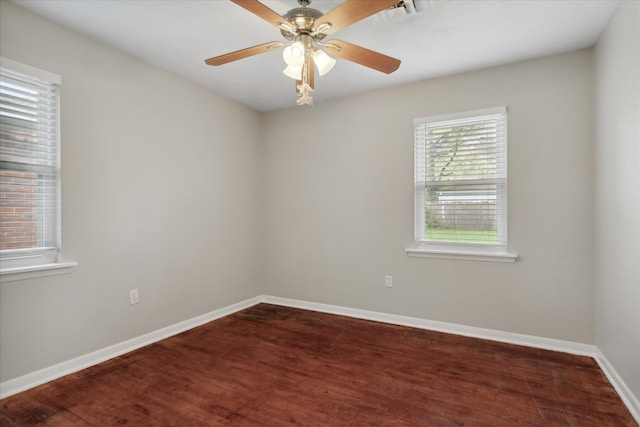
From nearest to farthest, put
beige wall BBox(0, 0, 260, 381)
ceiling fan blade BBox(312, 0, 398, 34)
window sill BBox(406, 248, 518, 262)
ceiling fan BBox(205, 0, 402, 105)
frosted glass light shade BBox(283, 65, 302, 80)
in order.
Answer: ceiling fan blade BBox(312, 0, 398, 34), ceiling fan BBox(205, 0, 402, 105), frosted glass light shade BBox(283, 65, 302, 80), beige wall BBox(0, 0, 260, 381), window sill BBox(406, 248, 518, 262)

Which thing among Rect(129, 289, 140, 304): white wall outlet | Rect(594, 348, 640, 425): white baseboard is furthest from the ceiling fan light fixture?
Rect(594, 348, 640, 425): white baseboard

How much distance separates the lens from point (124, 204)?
2.78 m

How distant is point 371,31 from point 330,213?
6.61 ft

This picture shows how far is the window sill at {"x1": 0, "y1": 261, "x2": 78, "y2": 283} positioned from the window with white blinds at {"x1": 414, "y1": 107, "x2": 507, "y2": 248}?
3.02 meters

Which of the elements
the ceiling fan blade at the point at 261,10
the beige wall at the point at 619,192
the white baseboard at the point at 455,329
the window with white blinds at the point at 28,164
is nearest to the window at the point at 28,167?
the window with white blinds at the point at 28,164

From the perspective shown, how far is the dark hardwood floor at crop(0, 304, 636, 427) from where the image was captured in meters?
1.90

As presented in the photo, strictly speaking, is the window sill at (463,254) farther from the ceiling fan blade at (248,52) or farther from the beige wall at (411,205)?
the ceiling fan blade at (248,52)

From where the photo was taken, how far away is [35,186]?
2260 mm

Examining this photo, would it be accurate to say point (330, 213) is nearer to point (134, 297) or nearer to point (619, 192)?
point (134, 297)

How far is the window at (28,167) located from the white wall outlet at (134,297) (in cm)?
65

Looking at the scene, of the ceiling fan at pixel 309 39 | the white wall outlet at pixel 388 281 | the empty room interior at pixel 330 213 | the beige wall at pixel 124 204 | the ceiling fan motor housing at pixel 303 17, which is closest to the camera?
the ceiling fan at pixel 309 39

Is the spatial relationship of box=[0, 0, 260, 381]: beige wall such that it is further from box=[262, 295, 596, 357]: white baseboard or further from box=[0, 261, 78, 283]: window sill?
box=[262, 295, 596, 357]: white baseboard

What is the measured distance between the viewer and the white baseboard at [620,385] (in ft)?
6.17

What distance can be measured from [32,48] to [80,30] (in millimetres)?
362
